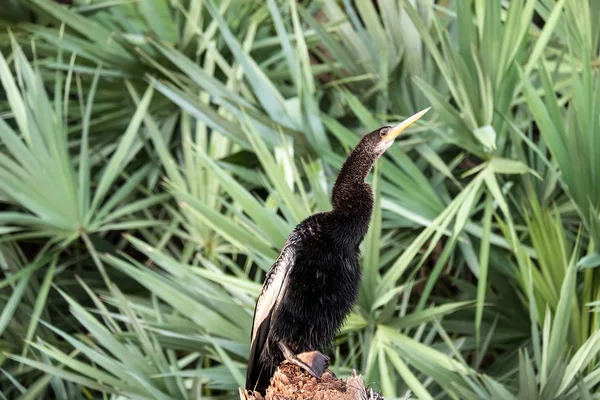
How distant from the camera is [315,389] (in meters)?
1.20

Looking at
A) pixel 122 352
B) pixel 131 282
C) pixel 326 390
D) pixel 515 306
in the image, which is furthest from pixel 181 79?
pixel 326 390

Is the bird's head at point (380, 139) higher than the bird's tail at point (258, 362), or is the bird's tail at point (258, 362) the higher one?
the bird's head at point (380, 139)

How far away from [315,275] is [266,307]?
0.10 m

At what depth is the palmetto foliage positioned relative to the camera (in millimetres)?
1948

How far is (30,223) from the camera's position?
7.55 ft

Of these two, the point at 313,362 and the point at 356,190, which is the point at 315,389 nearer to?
the point at 313,362

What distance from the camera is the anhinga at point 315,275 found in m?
1.42

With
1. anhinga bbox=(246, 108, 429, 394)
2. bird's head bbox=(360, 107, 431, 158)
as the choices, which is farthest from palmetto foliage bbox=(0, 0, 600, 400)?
bird's head bbox=(360, 107, 431, 158)

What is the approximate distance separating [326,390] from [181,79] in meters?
1.65

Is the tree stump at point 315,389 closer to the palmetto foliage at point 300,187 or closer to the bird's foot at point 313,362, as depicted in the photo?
the bird's foot at point 313,362

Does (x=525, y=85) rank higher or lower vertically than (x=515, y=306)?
higher

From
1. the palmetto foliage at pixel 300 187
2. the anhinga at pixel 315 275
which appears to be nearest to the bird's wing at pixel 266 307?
the anhinga at pixel 315 275

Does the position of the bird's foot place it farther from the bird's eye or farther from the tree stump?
the bird's eye

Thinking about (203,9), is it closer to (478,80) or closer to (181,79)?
(181,79)
